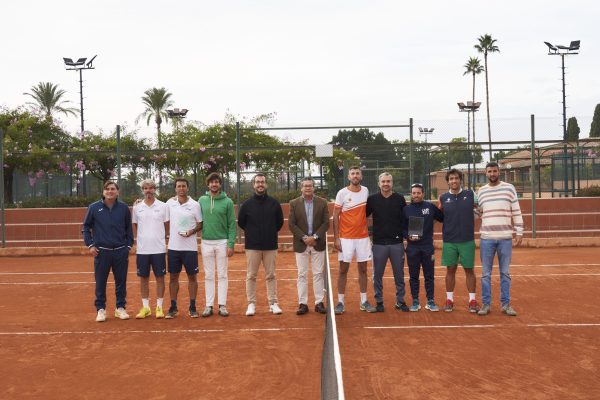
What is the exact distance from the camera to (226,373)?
16.9 feet

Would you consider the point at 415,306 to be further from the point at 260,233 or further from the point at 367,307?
the point at 260,233

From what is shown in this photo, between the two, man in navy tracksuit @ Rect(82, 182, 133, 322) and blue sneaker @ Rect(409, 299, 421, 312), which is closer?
man in navy tracksuit @ Rect(82, 182, 133, 322)

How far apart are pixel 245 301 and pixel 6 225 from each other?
1125 centimetres

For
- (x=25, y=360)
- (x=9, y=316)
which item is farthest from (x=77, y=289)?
(x=25, y=360)

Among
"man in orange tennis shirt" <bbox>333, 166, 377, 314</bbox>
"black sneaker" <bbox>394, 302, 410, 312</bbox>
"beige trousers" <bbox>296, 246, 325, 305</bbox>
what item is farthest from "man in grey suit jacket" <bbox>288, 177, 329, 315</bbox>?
"black sneaker" <bbox>394, 302, 410, 312</bbox>

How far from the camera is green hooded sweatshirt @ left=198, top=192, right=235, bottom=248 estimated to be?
24.6ft

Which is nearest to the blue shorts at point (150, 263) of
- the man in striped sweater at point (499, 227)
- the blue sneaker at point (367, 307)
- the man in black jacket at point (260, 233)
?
the man in black jacket at point (260, 233)

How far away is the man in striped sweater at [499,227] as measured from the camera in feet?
24.0

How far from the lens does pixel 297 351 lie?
228 inches

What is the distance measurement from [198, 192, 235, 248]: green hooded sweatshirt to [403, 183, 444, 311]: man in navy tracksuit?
7.43ft

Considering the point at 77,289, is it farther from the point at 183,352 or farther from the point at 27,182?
the point at 27,182

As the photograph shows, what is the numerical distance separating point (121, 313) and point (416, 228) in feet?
12.9

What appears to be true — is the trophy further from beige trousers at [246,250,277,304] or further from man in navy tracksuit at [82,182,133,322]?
man in navy tracksuit at [82,182,133,322]

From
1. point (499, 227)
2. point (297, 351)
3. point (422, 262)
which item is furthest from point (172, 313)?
point (499, 227)
